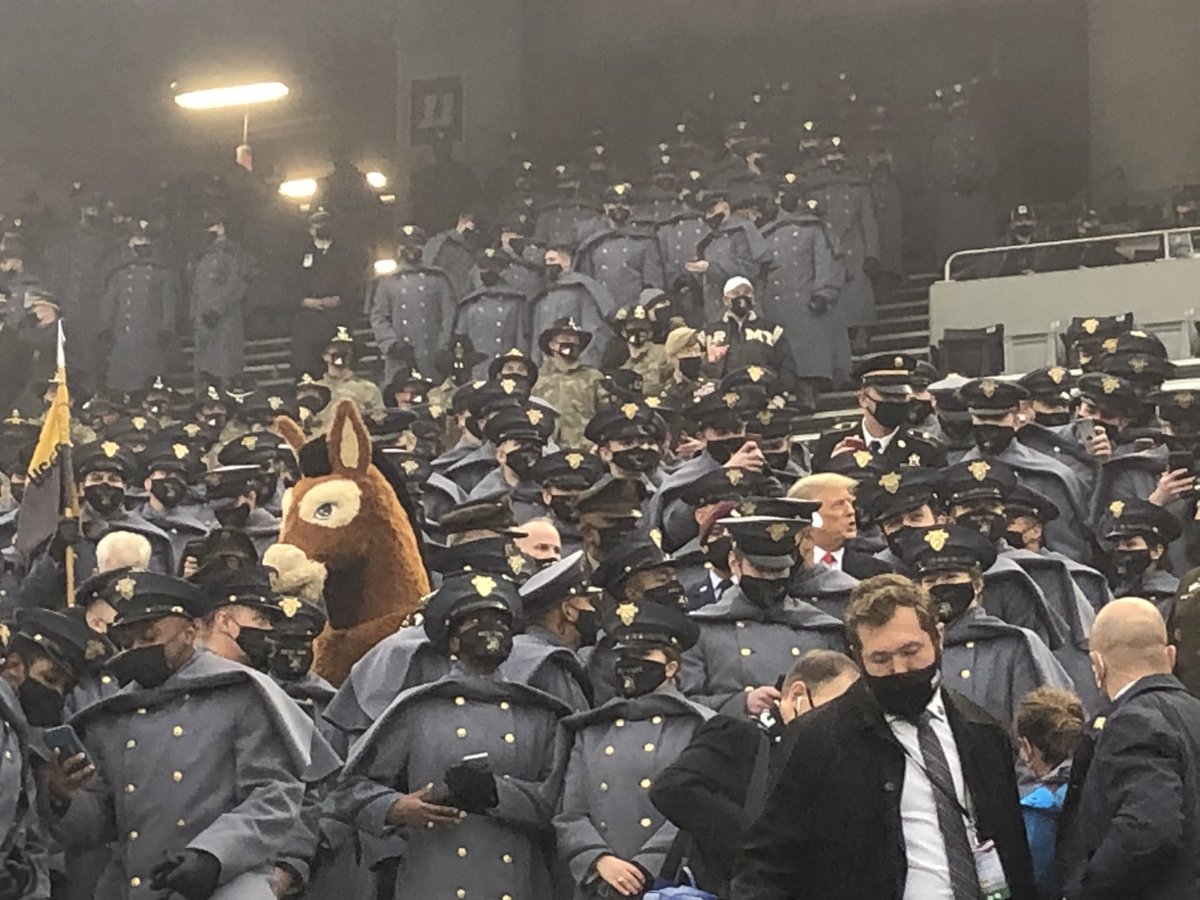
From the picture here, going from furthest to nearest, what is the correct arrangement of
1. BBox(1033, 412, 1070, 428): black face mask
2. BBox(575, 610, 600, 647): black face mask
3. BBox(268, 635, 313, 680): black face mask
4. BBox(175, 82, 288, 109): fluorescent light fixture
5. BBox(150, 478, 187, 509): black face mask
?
BBox(175, 82, 288, 109): fluorescent light fixture
BBox(150, 478, 187, 509): black face mask
BBox(1033, 412, 1070, 428): black face mask
BBox(575, 610, 600, 647): black face mask
BBox(268, 635, 313, 680): black face mask

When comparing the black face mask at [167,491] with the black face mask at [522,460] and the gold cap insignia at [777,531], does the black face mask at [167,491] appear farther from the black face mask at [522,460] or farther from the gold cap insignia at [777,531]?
the gold cap insignia at [777,531]

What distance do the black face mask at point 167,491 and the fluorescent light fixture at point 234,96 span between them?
15246 millimetres

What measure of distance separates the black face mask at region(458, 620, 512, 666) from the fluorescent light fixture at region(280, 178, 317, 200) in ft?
49.3

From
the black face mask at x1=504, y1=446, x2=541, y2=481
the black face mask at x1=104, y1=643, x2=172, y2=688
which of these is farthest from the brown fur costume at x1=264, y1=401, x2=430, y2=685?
the black face mask at x1=504, y1=446, x2=541, y2=481

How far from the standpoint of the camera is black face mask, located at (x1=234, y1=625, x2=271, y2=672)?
7.81m

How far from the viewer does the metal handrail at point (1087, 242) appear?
16.9 metres

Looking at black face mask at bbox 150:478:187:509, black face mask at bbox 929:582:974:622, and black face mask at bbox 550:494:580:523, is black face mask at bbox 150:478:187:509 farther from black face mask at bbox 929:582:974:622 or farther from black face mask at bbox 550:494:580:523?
black face mask at bbox 929:582:974:622

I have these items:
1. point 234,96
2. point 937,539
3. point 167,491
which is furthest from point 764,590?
point 234,96

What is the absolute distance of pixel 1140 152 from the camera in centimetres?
2141

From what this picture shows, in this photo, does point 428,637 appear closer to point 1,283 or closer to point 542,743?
point 542,743

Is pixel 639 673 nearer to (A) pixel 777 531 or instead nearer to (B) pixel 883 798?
(A) pixel 777 531

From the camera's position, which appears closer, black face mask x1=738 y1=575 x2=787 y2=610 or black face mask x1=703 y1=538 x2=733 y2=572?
black face mask x1=738 y1=575 x2=787 y2=610

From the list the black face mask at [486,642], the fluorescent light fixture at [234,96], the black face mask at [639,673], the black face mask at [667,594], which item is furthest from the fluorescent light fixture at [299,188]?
the black face mask at [639,673]

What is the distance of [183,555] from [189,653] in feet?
7.19
